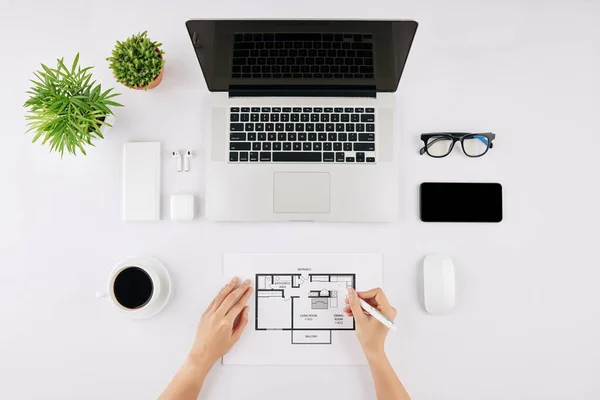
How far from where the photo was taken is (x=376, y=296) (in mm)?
930

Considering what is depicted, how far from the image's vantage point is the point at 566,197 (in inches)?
38.7

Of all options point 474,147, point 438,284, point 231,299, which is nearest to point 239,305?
point 231,299

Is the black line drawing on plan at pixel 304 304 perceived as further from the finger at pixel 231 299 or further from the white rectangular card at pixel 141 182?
the white rectangular card at pixel 141 182

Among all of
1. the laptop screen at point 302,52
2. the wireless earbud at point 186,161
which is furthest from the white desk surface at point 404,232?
the laptop screen at point 302,52

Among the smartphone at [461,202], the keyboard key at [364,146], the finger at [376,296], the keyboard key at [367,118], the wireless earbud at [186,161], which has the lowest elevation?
the finger at [376,296]

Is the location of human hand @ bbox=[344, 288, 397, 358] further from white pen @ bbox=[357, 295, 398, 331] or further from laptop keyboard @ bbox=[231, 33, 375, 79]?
A: laptop keyboard @ bbox=[231, 33, 375, 79]

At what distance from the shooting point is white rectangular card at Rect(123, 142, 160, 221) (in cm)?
96

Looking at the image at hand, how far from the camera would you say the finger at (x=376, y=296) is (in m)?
0.92

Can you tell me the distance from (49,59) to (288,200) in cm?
77

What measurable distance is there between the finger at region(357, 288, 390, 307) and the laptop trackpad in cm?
24

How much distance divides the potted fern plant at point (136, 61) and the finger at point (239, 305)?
1.92ft

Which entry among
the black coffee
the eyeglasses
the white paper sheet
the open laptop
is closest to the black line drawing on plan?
the white paper sheet

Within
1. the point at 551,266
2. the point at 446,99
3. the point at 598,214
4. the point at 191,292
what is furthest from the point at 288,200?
the point at 598,214

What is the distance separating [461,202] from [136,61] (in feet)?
2.92
